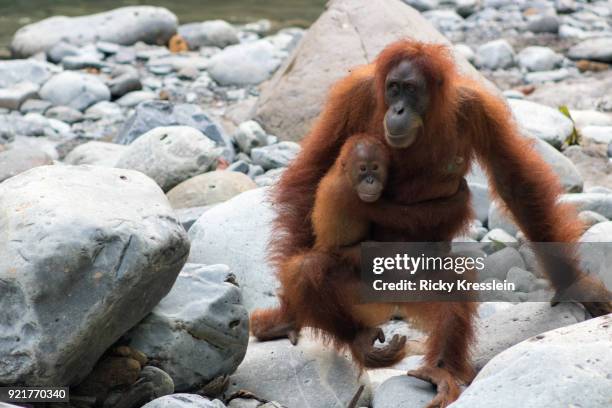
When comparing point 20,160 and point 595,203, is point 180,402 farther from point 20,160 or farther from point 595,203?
point 20,160

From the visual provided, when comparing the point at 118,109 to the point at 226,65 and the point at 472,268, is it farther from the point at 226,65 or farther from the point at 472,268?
the point at 472,268

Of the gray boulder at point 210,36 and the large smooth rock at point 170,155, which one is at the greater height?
the large smooth rock at point 170,155

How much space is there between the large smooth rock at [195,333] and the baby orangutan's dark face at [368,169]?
645mm

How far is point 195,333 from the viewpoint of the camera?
13.0 feet

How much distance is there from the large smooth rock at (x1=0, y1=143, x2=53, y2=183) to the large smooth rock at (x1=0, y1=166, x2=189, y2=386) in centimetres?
271

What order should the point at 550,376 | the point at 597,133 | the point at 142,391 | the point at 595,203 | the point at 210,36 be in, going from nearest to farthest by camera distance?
the point at 550,376, the point at 142,391, the point at 595,203, the point at 597,133, the point at 210,36

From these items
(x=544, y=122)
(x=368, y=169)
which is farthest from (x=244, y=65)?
(x=368, y=169)

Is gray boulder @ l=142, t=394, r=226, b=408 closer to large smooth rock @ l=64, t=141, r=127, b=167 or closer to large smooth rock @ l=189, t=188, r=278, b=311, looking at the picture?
large smooth rock @ l=189, t=188, r=278, b=311

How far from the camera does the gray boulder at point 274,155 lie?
7105 millimetres

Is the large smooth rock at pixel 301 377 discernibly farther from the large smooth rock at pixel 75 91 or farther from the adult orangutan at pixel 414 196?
the large smooth rock at pixel 75 91

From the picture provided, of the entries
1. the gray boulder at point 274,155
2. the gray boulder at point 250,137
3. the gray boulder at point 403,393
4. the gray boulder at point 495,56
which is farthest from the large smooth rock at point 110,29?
the gray boulder at point 403,393

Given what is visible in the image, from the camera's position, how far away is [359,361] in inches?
166

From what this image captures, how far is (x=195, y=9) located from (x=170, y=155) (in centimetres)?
790

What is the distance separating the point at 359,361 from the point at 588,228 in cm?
169
